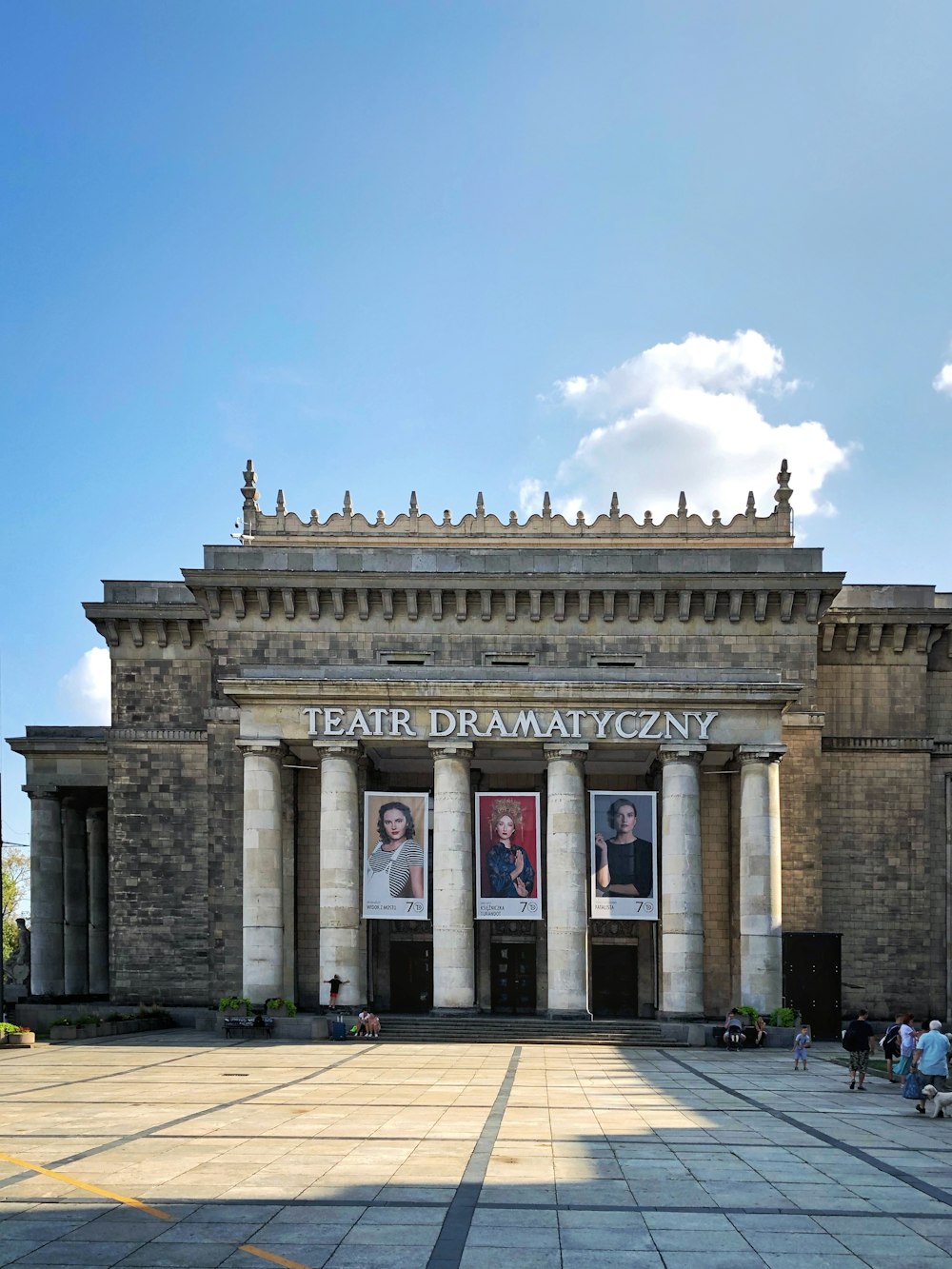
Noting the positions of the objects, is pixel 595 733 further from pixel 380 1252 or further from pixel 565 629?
pixel 380 1252

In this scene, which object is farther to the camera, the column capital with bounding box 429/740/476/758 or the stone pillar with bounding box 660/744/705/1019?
the column capital with bounding box 429/740/476/758

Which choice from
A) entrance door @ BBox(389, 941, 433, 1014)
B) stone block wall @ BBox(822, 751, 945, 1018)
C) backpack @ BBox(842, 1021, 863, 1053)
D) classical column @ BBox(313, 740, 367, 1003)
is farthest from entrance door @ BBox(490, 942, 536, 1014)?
backpack @ BBox(842, 1021, 863, 1053)

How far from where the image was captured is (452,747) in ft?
146

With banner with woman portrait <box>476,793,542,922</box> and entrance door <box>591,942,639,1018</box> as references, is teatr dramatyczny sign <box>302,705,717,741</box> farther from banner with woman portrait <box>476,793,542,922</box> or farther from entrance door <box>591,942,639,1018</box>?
entrance door <box>591,942,639,1018</box>

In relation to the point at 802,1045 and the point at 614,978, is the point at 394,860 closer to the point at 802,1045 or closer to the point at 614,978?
the point at 614,978

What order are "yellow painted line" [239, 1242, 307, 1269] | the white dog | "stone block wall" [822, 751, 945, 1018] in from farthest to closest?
1. "stone block wall" [822, 751, 945, 1018]
2. the white dog
3. "yellow painted line" [239, 1242, 307, 1269]

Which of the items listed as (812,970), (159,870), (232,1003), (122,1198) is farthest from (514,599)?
(122,1198)

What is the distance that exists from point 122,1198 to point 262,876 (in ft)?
95.4

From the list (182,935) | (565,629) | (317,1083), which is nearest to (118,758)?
(182,935)

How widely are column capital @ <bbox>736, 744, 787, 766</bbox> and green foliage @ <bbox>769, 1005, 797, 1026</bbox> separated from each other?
8.76m

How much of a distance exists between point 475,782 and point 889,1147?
33027mm

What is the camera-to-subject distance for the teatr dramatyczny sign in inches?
1756

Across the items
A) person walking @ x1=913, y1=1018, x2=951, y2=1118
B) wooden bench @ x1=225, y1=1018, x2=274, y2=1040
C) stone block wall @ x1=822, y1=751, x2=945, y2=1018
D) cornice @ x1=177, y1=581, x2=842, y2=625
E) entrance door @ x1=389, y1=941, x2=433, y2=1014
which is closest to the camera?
person walking @ x1=913, y1=1018, x2=951, y2=1118

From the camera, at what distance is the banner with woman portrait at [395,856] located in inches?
1713
